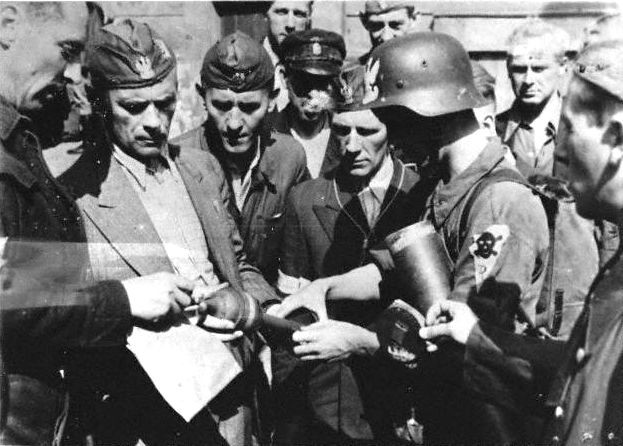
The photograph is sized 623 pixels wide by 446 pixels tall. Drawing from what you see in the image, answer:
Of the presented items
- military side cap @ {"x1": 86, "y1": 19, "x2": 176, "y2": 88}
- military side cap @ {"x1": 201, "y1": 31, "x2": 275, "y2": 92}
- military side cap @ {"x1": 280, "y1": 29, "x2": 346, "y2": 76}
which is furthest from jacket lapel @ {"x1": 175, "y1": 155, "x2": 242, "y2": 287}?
military side cap @ {"x1": 280, "y1": 29, "x2": 346, "y2": 76}

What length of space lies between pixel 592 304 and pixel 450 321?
646 mm

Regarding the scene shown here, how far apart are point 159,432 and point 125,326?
65cm

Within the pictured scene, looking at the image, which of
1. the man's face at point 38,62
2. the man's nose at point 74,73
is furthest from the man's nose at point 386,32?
the man's face at point 38,62

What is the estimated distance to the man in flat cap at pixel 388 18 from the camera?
6.28 metres

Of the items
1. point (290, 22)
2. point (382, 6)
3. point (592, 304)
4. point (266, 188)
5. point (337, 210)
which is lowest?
point (266, 188)

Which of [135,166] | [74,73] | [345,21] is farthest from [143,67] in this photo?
[345,21]

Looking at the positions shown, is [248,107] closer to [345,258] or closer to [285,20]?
[345,258]

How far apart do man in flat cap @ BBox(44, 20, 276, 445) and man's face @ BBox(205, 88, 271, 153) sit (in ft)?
4.13

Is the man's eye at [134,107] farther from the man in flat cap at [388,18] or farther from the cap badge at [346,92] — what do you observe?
the man in flat cap at [388,18]

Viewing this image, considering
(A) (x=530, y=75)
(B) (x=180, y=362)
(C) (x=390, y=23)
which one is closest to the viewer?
(B) (x=180, y=362)

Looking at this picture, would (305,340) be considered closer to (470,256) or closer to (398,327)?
(398,327)

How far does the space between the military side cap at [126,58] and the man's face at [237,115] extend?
1554 mm

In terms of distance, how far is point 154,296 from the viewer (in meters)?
2.93

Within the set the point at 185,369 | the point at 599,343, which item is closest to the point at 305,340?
the point at 185,369
